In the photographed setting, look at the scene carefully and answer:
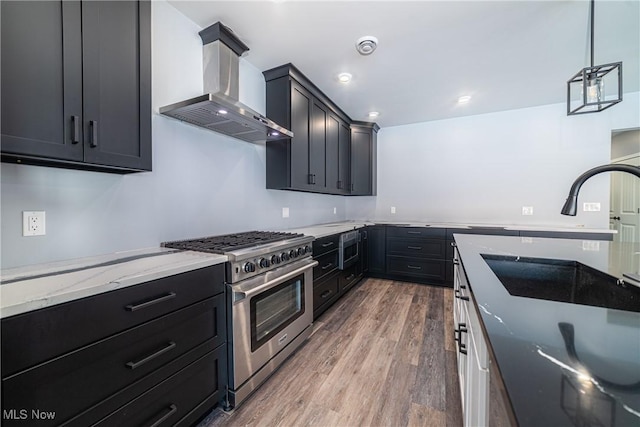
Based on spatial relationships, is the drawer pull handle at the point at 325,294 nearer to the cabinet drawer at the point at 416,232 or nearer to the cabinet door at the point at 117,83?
the cabinet drawer at the point at 416,232

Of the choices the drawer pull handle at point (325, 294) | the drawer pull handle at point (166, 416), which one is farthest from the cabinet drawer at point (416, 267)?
the drawer pull handle at point (166, 416)

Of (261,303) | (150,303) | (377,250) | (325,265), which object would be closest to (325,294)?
(325,265)

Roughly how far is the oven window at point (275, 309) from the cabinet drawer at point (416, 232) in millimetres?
2146

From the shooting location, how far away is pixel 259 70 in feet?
8.36

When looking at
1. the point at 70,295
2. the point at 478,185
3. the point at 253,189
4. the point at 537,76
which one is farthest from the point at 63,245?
the point at 478,185

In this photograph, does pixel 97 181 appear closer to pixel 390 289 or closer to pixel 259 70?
pixel 259 70

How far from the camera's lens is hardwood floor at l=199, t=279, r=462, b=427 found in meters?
1.44

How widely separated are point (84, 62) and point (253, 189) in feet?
4.98

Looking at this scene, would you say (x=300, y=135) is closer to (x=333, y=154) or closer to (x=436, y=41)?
(x=333, y=154)

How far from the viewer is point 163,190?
1739 mm

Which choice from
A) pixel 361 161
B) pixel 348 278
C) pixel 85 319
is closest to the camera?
pixel 85 319

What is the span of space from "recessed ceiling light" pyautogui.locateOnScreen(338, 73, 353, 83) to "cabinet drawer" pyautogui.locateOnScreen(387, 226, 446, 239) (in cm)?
214

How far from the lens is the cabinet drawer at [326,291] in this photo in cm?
248

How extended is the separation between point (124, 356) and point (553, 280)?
6.76ft
